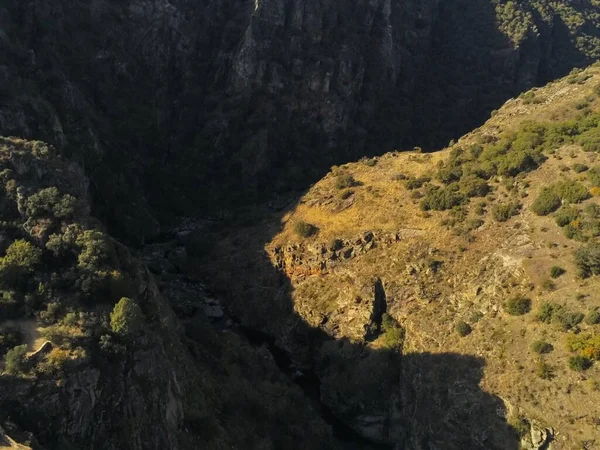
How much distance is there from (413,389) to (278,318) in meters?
20.3

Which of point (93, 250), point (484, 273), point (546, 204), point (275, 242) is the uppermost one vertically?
point (546, 204)

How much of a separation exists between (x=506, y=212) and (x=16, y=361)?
5297 cm

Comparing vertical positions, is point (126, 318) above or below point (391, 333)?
above

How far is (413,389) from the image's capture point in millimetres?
57062

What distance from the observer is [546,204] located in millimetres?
63062

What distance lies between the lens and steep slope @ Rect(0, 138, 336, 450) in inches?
1364

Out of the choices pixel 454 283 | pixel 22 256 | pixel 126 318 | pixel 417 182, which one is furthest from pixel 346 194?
pixel 22 256

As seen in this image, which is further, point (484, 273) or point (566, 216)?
point (484, 273)

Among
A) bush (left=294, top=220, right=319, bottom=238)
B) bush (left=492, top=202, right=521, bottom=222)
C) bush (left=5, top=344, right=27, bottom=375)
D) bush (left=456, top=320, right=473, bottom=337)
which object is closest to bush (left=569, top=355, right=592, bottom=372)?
bush (left=456, top=320, right=473, bottom=337)

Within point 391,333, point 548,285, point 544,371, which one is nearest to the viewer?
point 544,371

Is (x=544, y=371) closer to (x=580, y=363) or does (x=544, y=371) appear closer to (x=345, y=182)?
(x=580, y=363)

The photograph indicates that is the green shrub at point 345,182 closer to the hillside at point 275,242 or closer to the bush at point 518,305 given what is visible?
the hillside at point 275,242

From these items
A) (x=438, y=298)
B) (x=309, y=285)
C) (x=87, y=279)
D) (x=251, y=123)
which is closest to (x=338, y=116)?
(x=251, y=123)

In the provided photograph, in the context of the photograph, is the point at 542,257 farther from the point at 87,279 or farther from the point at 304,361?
the point at 87,279
